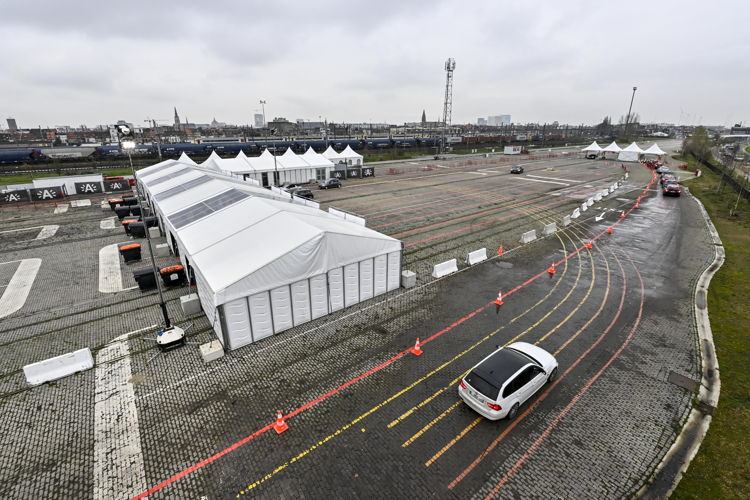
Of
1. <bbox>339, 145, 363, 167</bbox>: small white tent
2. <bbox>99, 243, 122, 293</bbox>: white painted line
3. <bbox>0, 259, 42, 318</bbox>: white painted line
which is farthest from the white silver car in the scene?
<bbox>339, 145, 363, 167</bbox>: small white tent

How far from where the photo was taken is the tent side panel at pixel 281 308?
1384cm

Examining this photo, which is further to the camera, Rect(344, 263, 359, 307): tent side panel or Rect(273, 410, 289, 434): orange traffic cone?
Rect(344, 263, 359, 307): tent side panel

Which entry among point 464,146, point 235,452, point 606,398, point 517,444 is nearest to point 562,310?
point 606,398

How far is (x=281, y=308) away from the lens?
14.2m

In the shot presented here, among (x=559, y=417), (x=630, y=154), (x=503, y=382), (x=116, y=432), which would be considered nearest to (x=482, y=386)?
(x=503, y=382)

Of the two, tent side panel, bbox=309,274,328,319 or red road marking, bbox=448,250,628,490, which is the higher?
tent side panel, bbox=309,274,328,319

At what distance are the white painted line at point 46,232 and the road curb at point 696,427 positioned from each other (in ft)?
125

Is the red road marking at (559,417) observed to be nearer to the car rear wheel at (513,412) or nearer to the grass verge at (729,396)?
the car rear wheel at (513,412)

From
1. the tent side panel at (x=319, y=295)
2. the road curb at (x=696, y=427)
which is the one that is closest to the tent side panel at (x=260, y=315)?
the tent side panel at (x=319, y=295)

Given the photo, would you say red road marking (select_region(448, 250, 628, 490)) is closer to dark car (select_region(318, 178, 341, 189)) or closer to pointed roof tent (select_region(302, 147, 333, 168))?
dark car (select_region(318, 178, 341, 189))

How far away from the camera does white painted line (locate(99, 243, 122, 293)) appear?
61.0 ft

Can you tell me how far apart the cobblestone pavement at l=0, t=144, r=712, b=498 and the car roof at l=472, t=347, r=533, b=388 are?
1.35 meters

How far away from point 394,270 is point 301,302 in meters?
5.37

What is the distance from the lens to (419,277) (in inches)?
770
